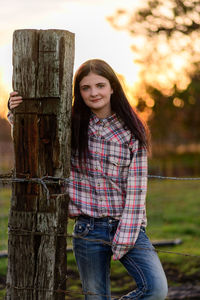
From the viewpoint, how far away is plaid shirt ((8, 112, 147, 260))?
2688mm

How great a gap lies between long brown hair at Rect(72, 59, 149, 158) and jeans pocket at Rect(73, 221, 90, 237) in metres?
0.41

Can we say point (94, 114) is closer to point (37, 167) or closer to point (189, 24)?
point (37, 167)

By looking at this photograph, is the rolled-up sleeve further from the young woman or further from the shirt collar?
the shirt collar

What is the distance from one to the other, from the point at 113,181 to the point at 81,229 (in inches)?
13.5

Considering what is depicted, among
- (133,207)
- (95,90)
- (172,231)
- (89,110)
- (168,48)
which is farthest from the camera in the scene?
(168,48)

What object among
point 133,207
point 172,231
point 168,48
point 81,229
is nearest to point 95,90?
point 133,207

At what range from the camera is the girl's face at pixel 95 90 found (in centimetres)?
281

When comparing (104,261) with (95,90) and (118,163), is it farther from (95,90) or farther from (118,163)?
(95,90)

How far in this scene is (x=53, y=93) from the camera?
2.57 metres

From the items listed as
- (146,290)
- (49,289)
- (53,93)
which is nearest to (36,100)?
(53,93)

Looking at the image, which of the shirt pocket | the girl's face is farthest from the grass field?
the girl's face

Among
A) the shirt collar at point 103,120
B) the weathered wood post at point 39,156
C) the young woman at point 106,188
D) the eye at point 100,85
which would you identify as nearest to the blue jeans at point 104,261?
the young woman at point 106,188

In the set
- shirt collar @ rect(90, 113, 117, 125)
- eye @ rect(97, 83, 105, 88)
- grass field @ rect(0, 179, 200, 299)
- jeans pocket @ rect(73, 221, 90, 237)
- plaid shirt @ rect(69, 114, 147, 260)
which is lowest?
grass field @ rect(0, 179, 200, 299)

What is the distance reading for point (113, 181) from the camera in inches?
109
